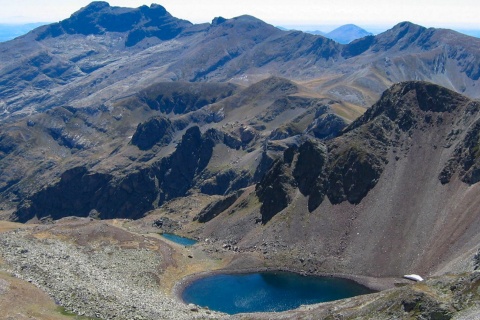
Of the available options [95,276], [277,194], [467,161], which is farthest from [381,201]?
[95,276]

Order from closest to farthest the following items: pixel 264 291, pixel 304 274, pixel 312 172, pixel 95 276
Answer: pixel 95 276 → pixel 264 291 → pixel 304 274 → pixel 312 172

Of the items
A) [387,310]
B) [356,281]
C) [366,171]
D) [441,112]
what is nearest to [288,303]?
[356,281]

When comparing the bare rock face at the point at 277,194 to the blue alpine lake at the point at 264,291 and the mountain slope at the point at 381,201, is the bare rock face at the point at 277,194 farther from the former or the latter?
the blue alpine lake at the point at 264,291

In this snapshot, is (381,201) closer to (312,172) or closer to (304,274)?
(312,172)

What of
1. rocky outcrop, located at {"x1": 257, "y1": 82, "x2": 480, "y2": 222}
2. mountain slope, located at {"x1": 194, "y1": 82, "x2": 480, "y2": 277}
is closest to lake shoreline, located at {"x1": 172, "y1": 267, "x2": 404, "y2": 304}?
mountain slope, located at {"x1": 194, "y1": 82, "x2": 480, "y2": 277}

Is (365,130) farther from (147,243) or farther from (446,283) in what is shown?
(446,283)
